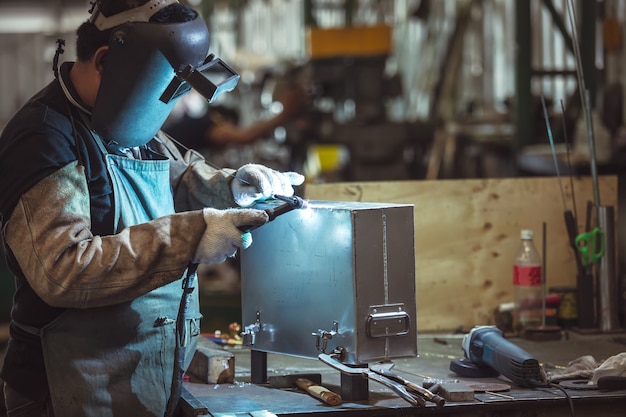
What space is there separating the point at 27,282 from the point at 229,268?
23.0 feet

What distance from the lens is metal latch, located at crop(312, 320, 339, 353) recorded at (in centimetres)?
264

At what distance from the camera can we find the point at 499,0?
11086 mm

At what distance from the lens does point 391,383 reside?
259 cm

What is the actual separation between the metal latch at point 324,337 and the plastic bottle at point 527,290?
132 cm

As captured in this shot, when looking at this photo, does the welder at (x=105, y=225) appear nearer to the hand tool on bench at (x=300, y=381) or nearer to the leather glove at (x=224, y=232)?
the leather glove at (x=224, y=232)

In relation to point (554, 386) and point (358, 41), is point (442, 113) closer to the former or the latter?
point (358, 41)

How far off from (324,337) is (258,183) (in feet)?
1.55

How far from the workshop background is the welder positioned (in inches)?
33.7

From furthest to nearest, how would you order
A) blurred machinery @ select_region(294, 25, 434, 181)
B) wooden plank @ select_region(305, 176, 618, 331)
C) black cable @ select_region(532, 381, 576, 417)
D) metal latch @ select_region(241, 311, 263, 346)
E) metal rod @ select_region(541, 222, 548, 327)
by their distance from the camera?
blurred machinery @ select_region(294, 25, 434, 181)
wooden plank @ select_region(305, 176, 618, 331)
metal rod @ select_region(541, 222, 548, 327)
metal latch @ select_region(241, 311, 263, 346)
black cable @ select_region(532, 381, 576, 417)

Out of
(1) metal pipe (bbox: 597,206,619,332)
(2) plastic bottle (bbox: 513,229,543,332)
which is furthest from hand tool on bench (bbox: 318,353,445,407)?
(1) metal pipe (bbox: 597,206,619,332)

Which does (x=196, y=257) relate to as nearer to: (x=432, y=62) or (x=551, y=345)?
(x=551, y=345)

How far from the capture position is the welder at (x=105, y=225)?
234 cm

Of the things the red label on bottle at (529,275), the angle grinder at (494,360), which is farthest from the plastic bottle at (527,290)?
A: the angle grinder at (494,360)

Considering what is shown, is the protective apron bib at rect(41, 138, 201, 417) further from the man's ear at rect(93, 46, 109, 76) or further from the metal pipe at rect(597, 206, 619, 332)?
the metal pipe at rect(597, 206, 619, 332)
